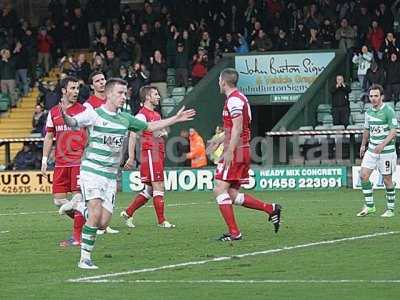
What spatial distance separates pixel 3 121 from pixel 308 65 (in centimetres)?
999

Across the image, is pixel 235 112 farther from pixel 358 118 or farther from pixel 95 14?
pixel 95 14

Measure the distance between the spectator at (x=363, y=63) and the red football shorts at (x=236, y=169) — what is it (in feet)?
62.3

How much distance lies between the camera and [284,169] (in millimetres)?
31719

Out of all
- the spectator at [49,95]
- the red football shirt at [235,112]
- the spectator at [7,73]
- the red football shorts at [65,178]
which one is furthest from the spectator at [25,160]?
the red football shirt at [235,112]

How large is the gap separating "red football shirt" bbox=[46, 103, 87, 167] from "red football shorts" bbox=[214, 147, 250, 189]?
210cm

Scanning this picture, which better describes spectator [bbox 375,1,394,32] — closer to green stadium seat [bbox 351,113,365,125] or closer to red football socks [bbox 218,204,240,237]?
green stadium seat [bbox 351,113,365,125]

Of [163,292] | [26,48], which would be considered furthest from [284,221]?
[26,48]

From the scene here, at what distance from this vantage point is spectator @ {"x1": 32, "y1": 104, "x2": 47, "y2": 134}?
120 ft

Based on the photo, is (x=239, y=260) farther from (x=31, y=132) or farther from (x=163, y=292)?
(x=31, y=132)

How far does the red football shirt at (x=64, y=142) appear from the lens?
17.5m

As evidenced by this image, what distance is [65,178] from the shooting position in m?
17.6

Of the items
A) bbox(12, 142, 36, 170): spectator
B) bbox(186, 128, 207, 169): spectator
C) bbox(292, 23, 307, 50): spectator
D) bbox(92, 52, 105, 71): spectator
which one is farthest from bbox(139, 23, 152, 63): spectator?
bbox(12, 142, 36, 170): spectator

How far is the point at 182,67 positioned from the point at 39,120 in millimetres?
4784

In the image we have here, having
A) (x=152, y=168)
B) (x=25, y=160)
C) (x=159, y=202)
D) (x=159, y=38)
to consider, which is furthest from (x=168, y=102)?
(x=159, y=202)
